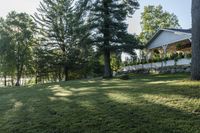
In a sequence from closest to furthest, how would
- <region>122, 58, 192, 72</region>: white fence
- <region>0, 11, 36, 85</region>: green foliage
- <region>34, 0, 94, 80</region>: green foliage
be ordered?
<region>122, 58, 192, 72</region>: white fence → <region>34, 0, 94, 80</region>: green foliage → <region>0, 11, 36, 85</region>: green foliage

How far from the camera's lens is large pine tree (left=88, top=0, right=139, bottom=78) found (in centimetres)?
2230

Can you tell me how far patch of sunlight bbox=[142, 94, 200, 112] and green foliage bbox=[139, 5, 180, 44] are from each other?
119 ft

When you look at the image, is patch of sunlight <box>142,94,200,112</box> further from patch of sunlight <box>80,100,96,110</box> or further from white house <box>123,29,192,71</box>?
white house <box>123,29,192,71</box>

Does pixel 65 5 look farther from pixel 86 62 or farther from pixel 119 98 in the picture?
pixel 119 98

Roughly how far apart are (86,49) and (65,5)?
11.7 meters

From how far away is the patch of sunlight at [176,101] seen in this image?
18.3ft

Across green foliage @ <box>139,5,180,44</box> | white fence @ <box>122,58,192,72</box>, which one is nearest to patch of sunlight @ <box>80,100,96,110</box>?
white fence @ <box>122,58,192,72</box>

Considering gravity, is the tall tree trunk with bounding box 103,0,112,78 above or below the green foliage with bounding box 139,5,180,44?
below

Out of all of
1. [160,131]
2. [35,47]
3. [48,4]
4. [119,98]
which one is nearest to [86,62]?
[35,47]

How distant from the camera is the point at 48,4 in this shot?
33594 millimetres

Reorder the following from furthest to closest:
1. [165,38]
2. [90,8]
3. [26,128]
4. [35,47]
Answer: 1. [35,47]
2. [165,38]
3. [90,8]
4. [26,128]

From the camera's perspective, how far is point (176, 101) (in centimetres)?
606

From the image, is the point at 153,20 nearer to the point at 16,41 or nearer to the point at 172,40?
the point at 172,40

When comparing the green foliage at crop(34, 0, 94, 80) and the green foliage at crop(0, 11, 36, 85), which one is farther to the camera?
the green foliage at crop(0, 11, 36, 85)
